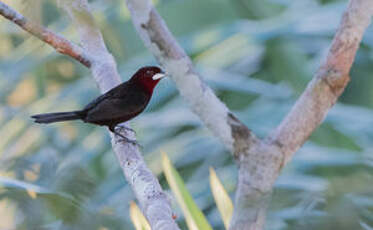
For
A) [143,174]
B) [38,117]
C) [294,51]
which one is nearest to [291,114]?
[143,174]

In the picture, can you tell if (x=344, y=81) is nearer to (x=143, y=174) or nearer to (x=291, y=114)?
(x=291, y=114)

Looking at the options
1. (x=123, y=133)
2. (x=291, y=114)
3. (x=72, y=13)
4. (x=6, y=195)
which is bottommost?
(x=6, y=195)

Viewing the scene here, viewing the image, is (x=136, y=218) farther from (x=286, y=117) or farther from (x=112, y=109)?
(x=112, y=109)

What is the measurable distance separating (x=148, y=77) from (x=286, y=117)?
3.70 ft

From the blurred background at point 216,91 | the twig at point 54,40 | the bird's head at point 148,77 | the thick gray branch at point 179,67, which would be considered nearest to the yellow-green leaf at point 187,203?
the thick gray branch at point 179,67

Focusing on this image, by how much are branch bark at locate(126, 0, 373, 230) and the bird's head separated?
2.81 feet

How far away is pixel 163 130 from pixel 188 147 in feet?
0.86

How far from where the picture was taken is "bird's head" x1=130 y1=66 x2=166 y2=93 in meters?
2.50

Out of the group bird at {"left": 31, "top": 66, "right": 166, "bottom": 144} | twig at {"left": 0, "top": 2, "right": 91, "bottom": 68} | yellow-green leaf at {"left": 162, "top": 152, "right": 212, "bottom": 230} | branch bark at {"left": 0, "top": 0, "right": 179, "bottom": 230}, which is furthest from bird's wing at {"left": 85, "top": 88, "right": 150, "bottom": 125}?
yellow-green leaf at {"left": 162, "top": 152, "right": 212, "bottom": 230}

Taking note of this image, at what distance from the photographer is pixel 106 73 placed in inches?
78.6

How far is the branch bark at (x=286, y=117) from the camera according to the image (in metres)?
1.44

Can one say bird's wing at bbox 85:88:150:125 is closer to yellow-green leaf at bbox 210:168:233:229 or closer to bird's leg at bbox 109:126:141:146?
bird's leg at bbox 109:126:141:146

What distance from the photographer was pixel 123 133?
7.01 feet

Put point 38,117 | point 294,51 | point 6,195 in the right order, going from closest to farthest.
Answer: point 6,195
point 38,117
point 294,51
